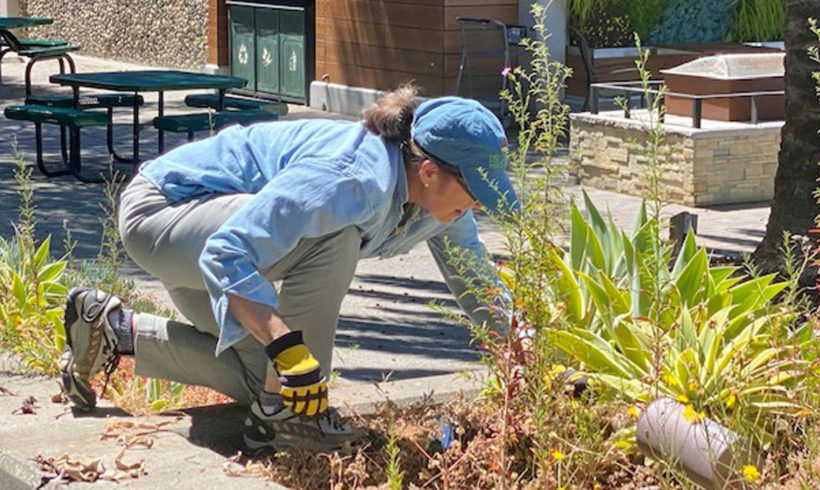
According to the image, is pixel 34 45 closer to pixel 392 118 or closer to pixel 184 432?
pixel 184 432

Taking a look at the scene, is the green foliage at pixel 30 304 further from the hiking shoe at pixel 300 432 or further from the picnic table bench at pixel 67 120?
the picnic table bench at pixel 67 120

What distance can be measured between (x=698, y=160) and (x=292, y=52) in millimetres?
7642

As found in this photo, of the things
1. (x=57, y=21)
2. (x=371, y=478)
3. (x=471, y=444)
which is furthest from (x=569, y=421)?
(x=57, y=21)

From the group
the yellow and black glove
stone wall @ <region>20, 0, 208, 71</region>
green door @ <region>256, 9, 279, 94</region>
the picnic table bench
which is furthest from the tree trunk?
stone wall @ <region>20, 0, 208, 71</region>

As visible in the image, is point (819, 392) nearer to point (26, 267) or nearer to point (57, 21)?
point (26, 267)

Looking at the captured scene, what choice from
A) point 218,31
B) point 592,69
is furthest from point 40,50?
point 592,69

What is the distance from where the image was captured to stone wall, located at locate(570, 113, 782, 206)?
34.6 feet

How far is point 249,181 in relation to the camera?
3.92m

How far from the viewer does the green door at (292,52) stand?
17.0 m

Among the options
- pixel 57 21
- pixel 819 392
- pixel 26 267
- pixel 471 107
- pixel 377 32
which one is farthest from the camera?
pixel 57 21

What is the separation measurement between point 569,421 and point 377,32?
497 inches

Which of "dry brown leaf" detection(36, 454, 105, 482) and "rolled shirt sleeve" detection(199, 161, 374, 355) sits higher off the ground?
"rolled shirt sleeve" detection(199, 161, 374, 355)

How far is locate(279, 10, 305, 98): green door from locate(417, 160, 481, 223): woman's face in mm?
13348

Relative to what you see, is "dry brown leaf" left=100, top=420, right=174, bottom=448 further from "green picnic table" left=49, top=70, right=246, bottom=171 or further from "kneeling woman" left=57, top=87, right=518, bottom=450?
"green picnic table" left=49, top=70, right=246, bottom=171
